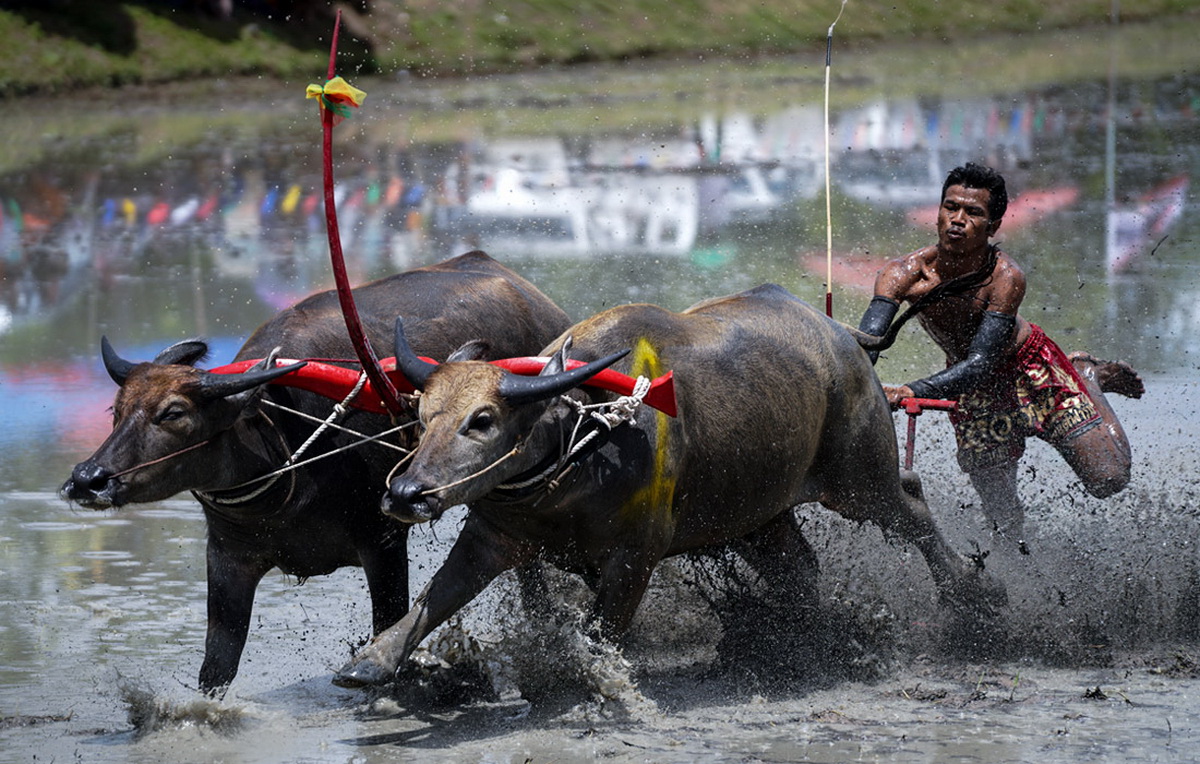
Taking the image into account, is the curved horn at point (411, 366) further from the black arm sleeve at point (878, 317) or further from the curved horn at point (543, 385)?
the black arm sleeve at point (878, 317)

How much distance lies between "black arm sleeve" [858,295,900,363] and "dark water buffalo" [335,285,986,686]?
43cm

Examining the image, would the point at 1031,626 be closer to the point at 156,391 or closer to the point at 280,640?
the point at 280,640

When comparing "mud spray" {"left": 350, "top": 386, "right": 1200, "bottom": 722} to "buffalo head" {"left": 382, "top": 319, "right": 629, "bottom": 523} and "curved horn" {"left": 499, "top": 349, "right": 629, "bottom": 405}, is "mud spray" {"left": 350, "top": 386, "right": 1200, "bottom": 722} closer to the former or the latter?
"buffalo head" {"left": 382, "top": 319, "right": 629, "bottom": 523}

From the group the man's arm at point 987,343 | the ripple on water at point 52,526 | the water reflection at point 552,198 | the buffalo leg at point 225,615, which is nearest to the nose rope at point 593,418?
the buffalo leg at point 225,615

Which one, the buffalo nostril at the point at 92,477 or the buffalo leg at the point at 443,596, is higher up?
the buffalo nostril at the point at 92,477

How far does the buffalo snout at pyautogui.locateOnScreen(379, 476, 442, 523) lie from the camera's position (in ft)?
16.9

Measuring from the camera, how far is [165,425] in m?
5.74

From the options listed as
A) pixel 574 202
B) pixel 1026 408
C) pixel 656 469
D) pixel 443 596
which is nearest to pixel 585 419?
pixel 656 469

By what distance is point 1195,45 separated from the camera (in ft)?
96.9

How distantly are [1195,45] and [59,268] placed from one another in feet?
70.3

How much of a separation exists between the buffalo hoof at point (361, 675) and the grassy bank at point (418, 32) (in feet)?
62.2

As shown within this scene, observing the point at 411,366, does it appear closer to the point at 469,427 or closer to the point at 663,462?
the point at 469,427

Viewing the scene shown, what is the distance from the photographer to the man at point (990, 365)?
283 inches

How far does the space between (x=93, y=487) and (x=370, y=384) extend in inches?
38.7
